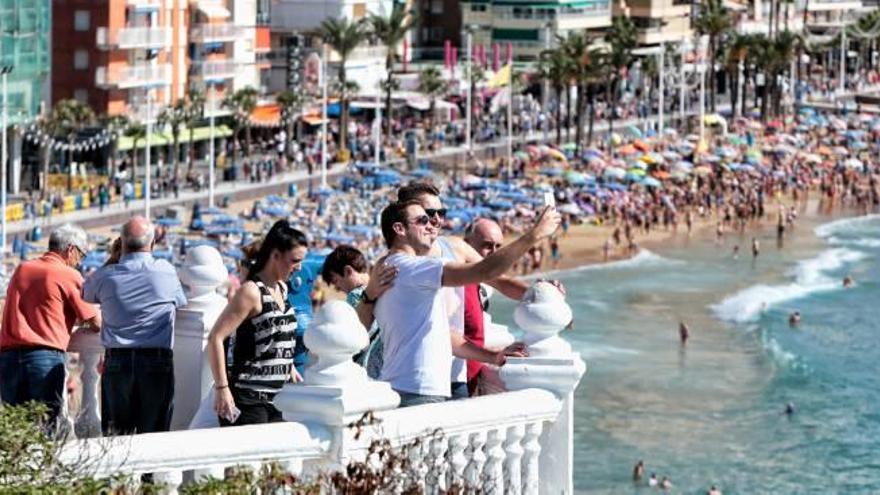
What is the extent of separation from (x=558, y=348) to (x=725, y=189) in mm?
85695

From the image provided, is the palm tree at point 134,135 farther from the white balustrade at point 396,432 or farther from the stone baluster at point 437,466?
the stone baluster at point 437,466

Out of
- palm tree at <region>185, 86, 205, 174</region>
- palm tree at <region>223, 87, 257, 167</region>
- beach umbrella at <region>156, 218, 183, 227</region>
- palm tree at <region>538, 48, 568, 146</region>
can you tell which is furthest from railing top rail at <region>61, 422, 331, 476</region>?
palm tree at <region>538, 48, 568, 146</region>

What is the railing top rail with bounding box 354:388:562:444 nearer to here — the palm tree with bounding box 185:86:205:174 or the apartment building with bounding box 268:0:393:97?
the palm tree with bounding box 185:86:205:174

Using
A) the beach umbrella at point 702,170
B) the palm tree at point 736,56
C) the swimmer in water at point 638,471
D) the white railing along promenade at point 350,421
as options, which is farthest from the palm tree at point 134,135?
the white railing along promenade at point 350,421

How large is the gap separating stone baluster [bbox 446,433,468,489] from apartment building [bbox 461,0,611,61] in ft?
376

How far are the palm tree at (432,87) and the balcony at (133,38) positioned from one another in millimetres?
20452

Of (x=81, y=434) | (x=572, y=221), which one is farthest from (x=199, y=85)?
(x=81, y=434)

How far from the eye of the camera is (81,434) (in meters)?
13.2

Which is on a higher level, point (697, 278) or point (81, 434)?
point (81, 434)

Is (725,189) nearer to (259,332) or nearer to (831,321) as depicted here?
(831,321)

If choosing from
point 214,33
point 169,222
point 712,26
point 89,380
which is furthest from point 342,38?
point 89,380

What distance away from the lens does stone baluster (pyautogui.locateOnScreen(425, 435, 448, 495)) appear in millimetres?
11094

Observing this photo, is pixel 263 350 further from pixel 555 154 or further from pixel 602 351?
pixel 555 154

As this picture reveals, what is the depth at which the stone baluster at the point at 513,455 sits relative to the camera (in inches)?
481
